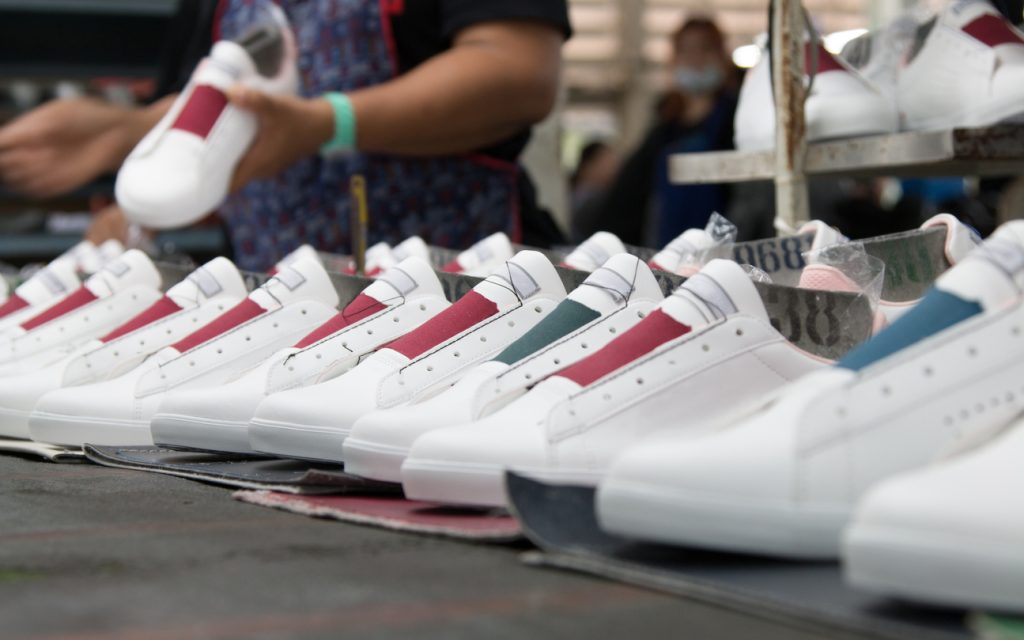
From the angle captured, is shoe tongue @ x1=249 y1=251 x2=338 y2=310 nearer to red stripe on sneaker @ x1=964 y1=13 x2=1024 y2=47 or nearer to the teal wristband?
the teal wristband

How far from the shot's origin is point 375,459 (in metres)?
1.25

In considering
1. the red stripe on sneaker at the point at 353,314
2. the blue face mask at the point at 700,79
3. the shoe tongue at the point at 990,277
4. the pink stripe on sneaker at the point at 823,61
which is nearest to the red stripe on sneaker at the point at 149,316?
the red stripe on sneaker at the point at 353,314

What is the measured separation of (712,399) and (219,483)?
56 cm

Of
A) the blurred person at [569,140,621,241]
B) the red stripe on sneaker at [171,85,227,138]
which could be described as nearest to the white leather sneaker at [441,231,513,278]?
the red stripe on sneaker at [171,85,227,138]

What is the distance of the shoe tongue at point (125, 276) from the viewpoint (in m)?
2.19

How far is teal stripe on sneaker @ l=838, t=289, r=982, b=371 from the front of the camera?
0.99 meters

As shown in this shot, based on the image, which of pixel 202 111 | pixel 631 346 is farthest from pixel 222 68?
pixel 631 346

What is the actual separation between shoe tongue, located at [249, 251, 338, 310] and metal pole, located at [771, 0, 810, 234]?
70 cm

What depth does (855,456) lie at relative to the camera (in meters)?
0.94

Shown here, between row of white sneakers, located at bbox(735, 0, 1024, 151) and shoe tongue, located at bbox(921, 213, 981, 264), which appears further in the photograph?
row of white sneakers, located at bbox(735, 0, 1024, 151)

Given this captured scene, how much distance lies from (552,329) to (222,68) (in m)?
1.22

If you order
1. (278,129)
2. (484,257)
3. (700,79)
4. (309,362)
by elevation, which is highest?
Answer: (700,79)

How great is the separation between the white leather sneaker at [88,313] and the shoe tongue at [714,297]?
4.09 feet

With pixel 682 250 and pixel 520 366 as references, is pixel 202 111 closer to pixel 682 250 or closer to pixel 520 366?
pixel 682 250
